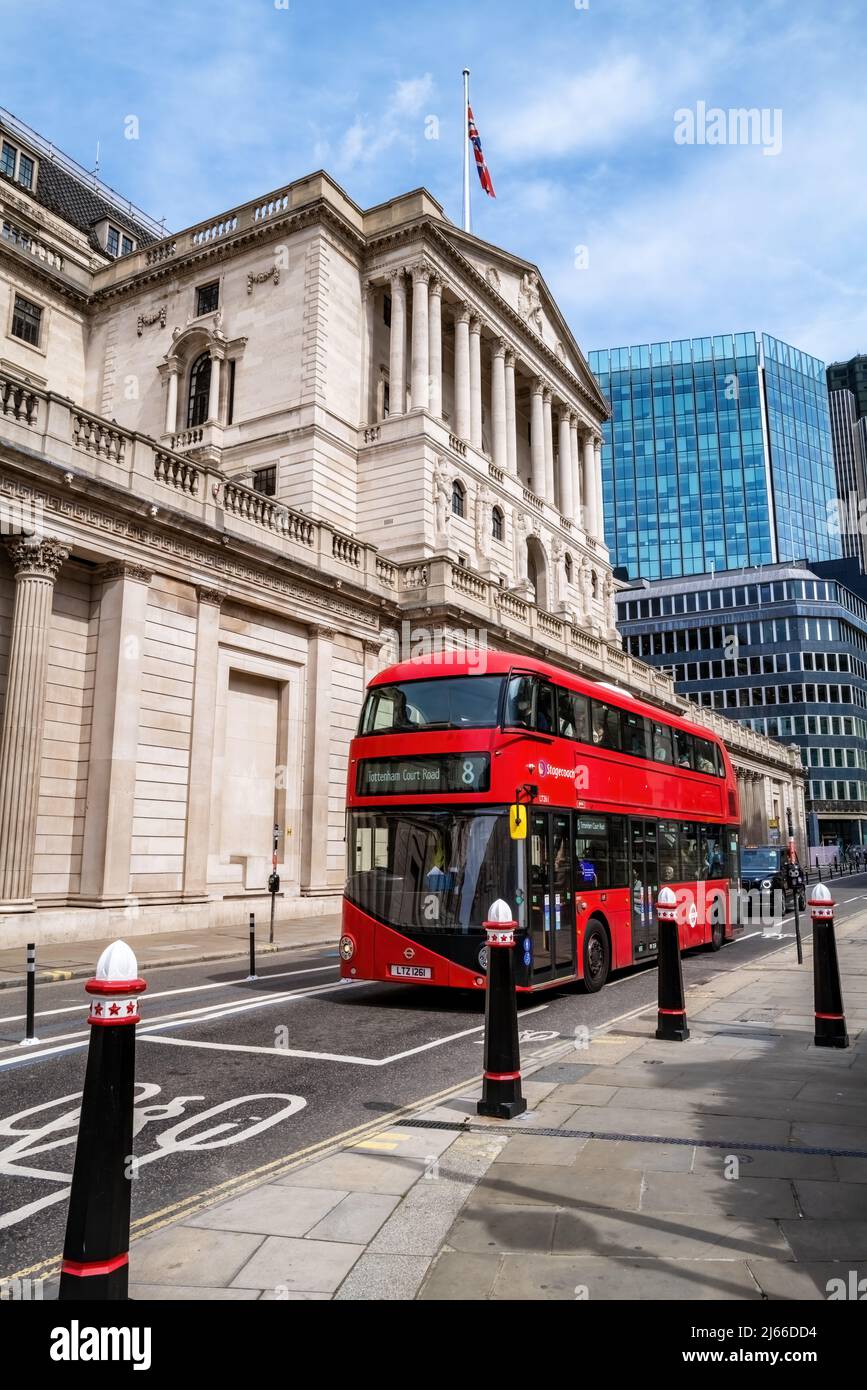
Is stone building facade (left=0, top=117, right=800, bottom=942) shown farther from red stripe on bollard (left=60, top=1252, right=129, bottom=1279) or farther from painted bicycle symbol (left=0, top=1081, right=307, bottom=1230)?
red stripe on bollard (left=60, top=1252, right=129, bottom=1279)

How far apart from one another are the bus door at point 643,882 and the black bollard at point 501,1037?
8.73m

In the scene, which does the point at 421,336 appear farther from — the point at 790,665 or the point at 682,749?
the point at 790,665

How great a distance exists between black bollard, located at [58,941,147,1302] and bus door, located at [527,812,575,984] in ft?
27.5

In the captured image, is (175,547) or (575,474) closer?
(175,547)

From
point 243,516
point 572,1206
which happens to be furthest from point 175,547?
point 572,1206

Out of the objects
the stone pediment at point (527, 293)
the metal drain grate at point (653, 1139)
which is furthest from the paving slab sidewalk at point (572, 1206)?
the stone pediment at point (527, 293)

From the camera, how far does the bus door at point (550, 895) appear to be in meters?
11.7

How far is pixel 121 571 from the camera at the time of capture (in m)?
19.9

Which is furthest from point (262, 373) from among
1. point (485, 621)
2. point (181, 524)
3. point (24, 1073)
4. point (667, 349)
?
point (667, 349)

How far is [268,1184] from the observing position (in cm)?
517

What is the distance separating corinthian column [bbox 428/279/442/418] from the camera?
37.8 m

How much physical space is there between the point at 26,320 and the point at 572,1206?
4173 centimetres

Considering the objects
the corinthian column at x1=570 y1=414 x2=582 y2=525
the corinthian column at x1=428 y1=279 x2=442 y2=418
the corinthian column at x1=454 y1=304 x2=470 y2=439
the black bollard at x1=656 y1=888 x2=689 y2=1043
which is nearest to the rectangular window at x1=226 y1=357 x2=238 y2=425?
the corinthian column at x1=428 y1=279 x2=442 y2=418
